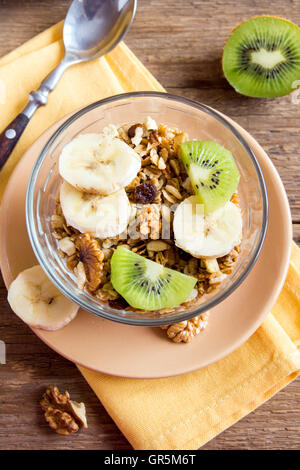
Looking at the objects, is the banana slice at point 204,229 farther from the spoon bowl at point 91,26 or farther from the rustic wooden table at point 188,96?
the spoon bowl at point 91,26

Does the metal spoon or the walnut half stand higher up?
the metal spoon

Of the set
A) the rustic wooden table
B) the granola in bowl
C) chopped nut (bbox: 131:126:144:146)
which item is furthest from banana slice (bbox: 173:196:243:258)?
the rustic wooden table

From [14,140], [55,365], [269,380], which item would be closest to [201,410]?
[269,380]

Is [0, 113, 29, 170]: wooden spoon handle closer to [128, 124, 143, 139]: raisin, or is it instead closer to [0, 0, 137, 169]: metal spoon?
[0, 0, 137, 169]: metal spoon

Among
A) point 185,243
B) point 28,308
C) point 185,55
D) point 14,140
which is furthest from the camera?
point 185,55

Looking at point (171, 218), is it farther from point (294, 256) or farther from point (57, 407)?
point (57, 407)

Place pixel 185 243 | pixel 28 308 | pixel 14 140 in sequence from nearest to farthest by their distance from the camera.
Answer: pixel 185 243
pixel 28 308
pixel 14 140
